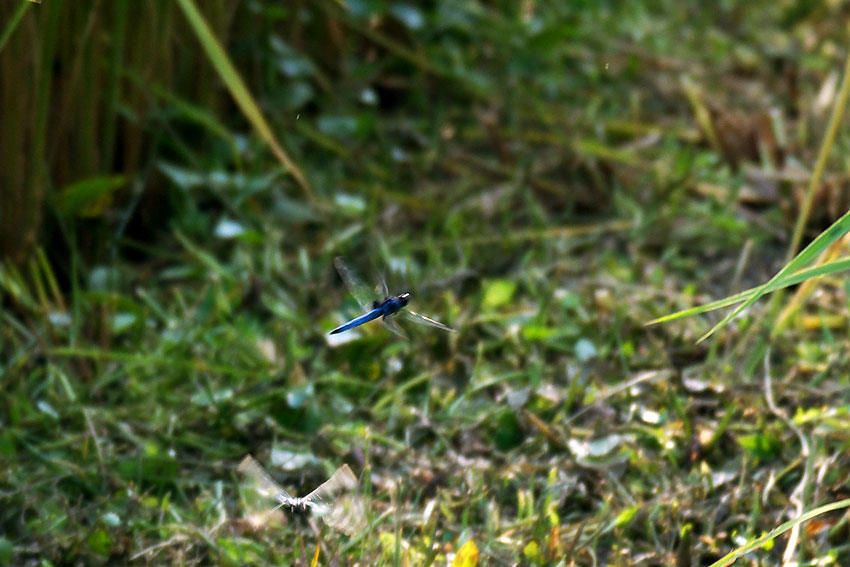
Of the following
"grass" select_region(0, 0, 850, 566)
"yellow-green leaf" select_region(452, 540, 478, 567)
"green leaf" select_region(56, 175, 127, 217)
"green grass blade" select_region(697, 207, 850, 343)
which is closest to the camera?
→ "green grass blade" select_region(697, 207, 850, 343)

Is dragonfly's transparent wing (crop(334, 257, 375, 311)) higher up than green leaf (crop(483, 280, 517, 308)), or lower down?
higher up

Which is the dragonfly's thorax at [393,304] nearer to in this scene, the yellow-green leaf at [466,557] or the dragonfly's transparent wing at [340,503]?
the dragonfly's transparent wing at [340,503]

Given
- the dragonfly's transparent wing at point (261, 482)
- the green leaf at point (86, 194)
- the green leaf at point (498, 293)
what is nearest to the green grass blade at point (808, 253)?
the dragonfly's transparent wing at point (261, 482)

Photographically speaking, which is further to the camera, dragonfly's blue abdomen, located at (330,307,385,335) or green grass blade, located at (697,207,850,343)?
dragonfly's blue abdomen, located at (330,307,385,335)

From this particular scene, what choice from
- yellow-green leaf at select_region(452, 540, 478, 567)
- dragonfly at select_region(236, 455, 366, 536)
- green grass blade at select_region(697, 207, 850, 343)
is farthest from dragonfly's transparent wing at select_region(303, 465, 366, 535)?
green grass blade at select_region(697, 207, 850, 343)

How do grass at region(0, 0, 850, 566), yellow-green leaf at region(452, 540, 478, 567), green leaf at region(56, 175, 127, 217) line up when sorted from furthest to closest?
green leaf at region(56, 175, 127, 217) → grass at region(0, 0, 850, 566) → yellow-green leaf at region(452, 540, 478, 567)

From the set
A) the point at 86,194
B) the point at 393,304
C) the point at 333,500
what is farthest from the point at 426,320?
the point at 86,194

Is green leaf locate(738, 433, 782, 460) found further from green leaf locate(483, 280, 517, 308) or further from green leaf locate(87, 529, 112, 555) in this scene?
green leaf locate(87, 529, 112, 555)
